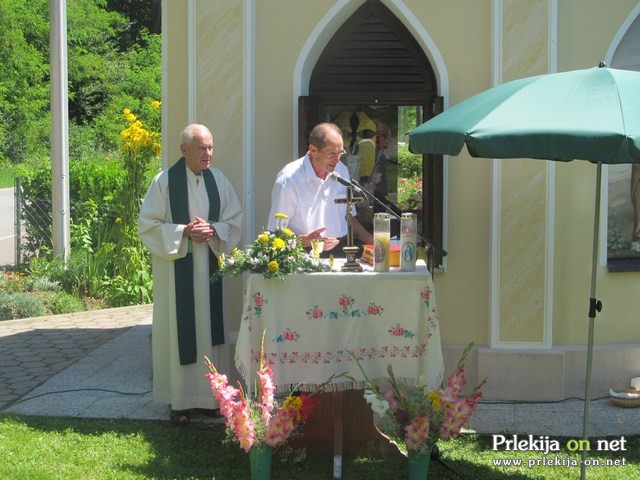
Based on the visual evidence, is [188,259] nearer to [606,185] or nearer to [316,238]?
[316,238]

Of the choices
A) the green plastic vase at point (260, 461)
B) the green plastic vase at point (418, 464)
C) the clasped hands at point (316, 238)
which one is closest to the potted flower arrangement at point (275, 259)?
the clasped hands at point (316, 238)

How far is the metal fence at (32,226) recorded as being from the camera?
12914mm

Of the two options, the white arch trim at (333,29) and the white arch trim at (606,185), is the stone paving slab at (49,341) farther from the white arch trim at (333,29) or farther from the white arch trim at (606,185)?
the white arch trim at (606,185)

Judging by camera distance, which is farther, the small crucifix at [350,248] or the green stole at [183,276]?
the green stole at [183,276]

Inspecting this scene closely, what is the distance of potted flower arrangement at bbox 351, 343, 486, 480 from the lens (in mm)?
5039

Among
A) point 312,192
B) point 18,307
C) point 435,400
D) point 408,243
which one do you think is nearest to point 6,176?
point 18,307

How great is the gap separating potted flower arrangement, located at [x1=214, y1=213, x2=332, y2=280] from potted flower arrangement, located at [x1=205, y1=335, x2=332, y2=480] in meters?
0.49

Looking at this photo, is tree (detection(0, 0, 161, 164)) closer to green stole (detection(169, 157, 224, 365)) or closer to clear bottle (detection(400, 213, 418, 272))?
green stole (detection(169, 157, 224, 365))

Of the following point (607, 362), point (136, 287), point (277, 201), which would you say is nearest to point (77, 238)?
point (136, 287)

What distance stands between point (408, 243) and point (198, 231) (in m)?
1.57

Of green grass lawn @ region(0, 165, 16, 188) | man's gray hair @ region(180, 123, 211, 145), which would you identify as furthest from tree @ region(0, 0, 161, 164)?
man's gray hair @ region(180, 123, 211, 145)

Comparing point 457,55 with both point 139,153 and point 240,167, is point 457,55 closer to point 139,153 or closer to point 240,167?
point 240,167

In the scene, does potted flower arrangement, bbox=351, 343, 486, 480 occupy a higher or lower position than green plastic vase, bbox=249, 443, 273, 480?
higher

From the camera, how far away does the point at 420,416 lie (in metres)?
5.07
